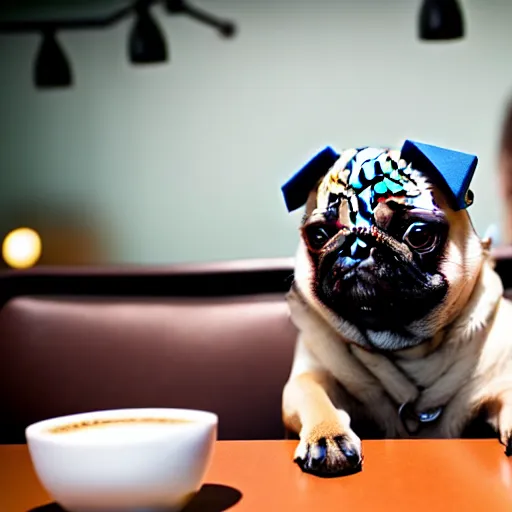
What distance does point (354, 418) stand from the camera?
106 centimetres

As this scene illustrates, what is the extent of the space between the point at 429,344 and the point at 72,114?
1959mm

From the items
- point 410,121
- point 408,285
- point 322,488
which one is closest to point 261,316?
point 408,285

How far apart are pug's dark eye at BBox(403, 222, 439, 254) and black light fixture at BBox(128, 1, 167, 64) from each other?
6.17 feet

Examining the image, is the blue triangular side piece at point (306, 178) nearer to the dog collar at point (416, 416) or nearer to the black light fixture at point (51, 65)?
the dog collar at point (416, 416)

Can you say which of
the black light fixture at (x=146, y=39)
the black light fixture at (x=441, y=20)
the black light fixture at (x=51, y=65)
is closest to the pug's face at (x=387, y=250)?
the black light fixture at (x=441, y=20)

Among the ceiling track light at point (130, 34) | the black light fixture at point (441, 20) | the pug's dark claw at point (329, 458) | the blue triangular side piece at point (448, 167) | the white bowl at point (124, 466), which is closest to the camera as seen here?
the white bowl at point (124, 466)

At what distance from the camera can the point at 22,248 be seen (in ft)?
8.86

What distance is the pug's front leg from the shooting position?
2.43ft

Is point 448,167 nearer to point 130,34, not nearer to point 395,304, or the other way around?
point 395,304

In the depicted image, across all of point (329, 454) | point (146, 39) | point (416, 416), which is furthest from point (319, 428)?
point (146, 39)

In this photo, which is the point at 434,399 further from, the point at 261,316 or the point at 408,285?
the point at 261,316

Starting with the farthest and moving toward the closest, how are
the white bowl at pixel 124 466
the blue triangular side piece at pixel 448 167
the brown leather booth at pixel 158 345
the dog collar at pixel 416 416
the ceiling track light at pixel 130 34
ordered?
the ceiling track light at pixel 130 34 → the brown leather booth at pixel 158 345 → the dog collar at pixel 416 416 → the blue triangular side piece at pixel 448 167 → the white bowl at pixel 124 466

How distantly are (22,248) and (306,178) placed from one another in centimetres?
188

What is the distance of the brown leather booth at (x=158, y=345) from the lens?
4.12 feet
